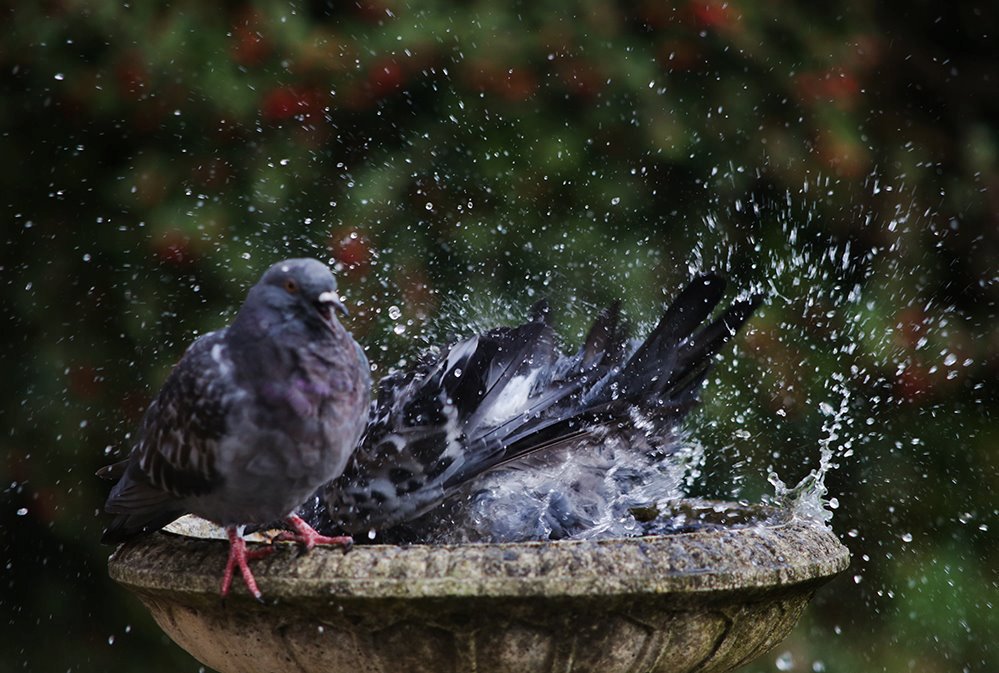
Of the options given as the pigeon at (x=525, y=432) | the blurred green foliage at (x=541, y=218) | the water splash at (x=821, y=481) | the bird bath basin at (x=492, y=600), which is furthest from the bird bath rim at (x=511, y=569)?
the blurred green foliage at (x=541, y=218)

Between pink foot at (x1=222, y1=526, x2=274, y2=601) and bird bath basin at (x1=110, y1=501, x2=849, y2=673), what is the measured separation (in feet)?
0.05

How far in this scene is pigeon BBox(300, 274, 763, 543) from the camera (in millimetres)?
1842

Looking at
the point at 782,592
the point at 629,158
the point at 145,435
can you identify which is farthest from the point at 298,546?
the point at 629,158

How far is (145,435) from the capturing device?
168cm

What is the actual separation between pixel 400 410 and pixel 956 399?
1.75 m

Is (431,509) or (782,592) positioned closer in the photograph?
(782,592)

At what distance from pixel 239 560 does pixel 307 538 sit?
0.10 m

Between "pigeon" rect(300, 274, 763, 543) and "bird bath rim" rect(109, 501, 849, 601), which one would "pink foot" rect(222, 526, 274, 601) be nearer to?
"bird bath rim" rect(109, 501, 849, 601)

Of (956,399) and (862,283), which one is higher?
(862,283)

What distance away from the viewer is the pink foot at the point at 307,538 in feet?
5.14

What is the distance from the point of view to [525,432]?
1.85 meters

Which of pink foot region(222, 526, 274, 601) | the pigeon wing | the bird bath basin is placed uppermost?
the pigeon wing

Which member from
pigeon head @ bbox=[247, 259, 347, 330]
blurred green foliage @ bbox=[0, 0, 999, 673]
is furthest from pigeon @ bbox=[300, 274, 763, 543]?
blurred green foliage @ bbox=[0, 0, 999, 673]

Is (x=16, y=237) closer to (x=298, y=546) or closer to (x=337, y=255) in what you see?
(x=337, y=255)
